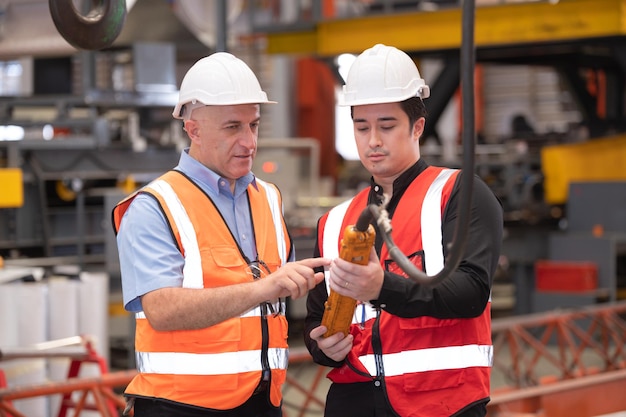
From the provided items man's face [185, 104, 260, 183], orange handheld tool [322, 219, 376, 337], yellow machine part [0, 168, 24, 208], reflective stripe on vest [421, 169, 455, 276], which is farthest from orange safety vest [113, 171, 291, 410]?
yellow machine part [0, 168, 24, 208]

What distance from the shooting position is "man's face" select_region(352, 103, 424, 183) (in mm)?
2852

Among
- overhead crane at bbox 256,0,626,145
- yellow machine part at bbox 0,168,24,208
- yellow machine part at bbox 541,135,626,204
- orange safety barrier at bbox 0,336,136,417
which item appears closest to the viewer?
orange safety barrier at bbox 0,336,136,417

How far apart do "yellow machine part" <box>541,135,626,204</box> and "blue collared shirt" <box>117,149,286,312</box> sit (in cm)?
975

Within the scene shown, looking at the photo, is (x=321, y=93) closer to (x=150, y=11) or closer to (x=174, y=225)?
(x=150, y=11)

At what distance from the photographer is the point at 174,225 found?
9.37 ft

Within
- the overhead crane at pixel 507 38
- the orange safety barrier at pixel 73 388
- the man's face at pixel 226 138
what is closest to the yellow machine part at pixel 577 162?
the overhead crane at pixel 507 38

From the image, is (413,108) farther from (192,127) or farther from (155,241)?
(155,241)

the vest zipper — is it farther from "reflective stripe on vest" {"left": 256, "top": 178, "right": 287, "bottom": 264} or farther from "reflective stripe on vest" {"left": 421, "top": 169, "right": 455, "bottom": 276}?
"reflective stripe on vest" {"left": 421, "top": 169, "right": 455, "bottom": 276}

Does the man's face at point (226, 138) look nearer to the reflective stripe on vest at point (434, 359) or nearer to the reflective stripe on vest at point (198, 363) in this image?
the reflective stripe on vest at point (198, 363)

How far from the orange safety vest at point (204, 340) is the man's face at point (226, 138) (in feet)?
0.37

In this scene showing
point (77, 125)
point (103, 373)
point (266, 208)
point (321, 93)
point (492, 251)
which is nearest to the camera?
point (492, 251)

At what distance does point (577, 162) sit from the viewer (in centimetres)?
1242

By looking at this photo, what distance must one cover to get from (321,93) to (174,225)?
19.9 meters

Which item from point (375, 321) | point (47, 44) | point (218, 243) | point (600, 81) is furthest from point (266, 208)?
point (600, 81)
